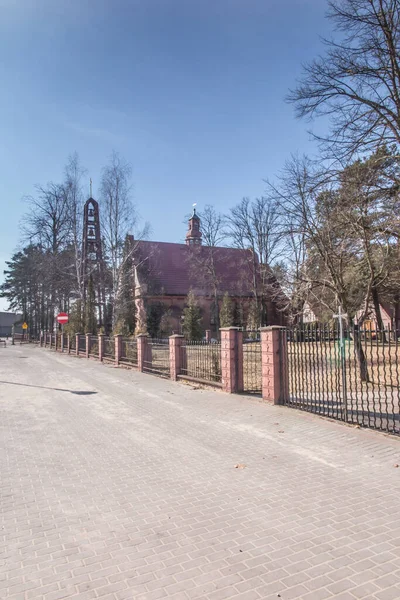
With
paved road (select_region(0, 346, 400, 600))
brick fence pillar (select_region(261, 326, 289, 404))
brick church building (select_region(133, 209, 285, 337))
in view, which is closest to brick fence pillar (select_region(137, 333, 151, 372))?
brick fence pillar (select_region(261, 326, 289, 404))

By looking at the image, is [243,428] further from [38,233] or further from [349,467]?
[38,233]

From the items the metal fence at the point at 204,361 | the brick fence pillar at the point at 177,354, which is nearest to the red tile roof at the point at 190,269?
the brick fence pillar at the point at 177,354

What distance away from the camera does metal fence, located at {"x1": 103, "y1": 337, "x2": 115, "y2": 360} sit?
70.6 feet

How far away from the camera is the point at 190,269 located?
157 feet

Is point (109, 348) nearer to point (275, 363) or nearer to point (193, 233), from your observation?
point (275, 363)

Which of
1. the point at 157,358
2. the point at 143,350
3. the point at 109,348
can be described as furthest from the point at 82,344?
the point at 157,358

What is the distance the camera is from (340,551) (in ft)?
10.2

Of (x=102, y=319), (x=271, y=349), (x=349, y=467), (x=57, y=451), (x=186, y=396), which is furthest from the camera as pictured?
(x=102, y=319)

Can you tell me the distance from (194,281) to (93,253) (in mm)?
16735

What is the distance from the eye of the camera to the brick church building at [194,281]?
141ft

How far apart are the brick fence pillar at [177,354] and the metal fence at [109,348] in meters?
8.79

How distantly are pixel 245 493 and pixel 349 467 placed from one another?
1544mm

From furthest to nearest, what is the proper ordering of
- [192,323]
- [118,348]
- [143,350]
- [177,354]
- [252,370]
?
[192,323] < [118,348] < [143,350] < [252,370] < [177,354]

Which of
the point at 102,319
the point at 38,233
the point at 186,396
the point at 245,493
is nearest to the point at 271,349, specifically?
the point at 186,396
